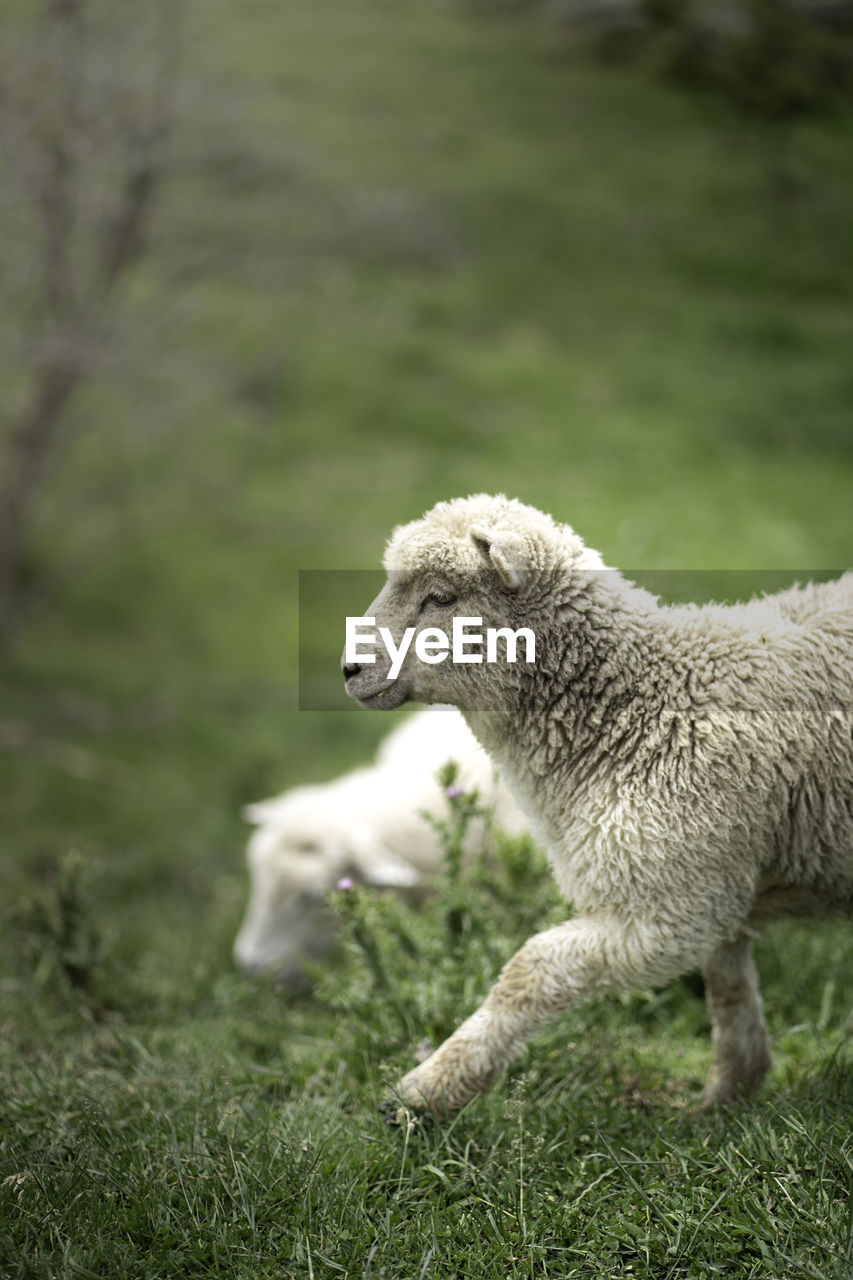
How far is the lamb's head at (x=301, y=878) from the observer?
4.99m

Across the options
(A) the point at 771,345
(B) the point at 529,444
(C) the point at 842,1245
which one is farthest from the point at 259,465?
(C) the point at 842,1245

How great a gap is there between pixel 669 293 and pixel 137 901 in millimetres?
9396

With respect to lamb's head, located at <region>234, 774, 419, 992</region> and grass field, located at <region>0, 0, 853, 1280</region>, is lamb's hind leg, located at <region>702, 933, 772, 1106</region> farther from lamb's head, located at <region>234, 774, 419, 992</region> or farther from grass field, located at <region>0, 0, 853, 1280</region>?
lamb's head, located at <region>234, 774, 419, 992</region>

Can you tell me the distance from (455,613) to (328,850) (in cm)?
256

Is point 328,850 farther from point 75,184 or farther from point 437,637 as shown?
point 75,184

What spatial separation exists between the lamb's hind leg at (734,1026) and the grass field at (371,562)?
4.4 inches

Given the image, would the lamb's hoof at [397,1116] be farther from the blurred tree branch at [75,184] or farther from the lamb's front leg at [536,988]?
the blurred tree branch at [75,184]

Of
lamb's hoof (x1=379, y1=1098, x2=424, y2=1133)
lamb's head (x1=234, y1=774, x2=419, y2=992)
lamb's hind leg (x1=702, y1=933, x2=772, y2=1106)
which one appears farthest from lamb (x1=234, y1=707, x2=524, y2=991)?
lamb's hoof (x1=379, y1=1098, x2=424, y2=1133)

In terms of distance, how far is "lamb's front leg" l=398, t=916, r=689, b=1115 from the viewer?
9.15 feet

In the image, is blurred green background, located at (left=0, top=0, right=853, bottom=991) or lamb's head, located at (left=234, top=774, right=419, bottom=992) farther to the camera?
blurred green background, located at (left=0, top=0, right=853, bottom=991)

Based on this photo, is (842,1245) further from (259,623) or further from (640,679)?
(259,623)

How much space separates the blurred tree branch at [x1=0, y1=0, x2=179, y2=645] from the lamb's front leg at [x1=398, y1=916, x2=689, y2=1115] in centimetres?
713

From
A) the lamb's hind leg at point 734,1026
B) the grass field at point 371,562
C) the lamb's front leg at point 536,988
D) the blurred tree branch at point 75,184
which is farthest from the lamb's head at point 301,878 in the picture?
the blurred tree branch at point 75,184

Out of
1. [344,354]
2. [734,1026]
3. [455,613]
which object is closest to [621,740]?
[455,613]
